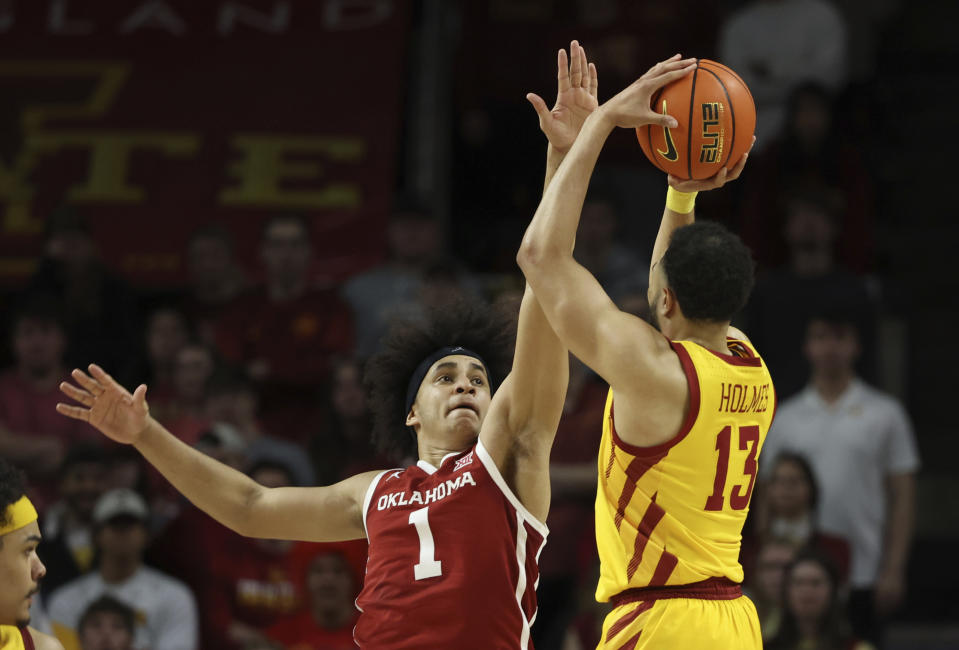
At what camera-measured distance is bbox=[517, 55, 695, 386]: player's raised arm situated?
456 cm

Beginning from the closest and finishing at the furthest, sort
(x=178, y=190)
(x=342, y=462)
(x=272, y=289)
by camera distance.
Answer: (x=342, y=462) < (x=272, y=289) < (x=178, y=190)

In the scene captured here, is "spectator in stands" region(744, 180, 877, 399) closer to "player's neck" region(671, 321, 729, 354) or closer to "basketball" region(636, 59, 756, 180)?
"basketball" region(636, 59, 756, 180)

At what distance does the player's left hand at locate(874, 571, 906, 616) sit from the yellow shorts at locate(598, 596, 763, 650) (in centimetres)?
404

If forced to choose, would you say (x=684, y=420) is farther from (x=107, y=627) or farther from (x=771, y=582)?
(x=107, y=627)

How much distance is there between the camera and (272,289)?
31.3 feet

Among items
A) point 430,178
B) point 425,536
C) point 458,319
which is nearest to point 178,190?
point 430,178

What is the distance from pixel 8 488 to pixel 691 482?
2287mm

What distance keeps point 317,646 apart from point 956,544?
445cm

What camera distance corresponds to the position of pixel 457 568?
487 centimetres

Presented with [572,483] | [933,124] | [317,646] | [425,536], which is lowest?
[317,646]

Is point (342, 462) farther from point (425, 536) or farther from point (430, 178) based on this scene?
point (425, 536)

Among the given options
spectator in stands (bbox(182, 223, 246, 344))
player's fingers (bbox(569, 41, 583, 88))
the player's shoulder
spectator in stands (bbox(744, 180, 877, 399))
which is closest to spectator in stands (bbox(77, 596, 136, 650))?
spectator in stands (bbox(182, 223, 246, 344))

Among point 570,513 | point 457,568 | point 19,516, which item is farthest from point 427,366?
point 570,513

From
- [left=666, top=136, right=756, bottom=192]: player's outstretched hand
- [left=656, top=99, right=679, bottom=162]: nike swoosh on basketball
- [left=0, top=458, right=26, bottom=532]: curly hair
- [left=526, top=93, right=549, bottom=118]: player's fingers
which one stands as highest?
[left=526, top=93, right=549, bottom=118]: player's fingers
